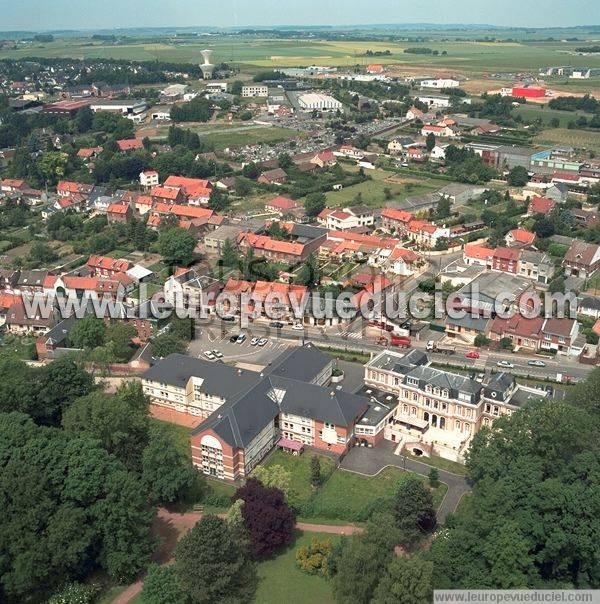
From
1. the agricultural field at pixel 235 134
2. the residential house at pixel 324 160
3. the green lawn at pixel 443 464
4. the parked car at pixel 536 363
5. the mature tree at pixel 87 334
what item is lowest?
the green lawn at pixel 443 464

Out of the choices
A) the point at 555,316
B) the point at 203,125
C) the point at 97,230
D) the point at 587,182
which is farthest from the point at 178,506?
the point at 203,125

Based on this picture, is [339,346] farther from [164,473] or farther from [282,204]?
[282,204]

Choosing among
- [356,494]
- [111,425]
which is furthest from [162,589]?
[356,494]

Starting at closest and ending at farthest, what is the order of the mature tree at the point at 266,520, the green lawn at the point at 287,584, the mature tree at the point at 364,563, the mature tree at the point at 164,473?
the mature tree at the point at 364,563
the green lawn at the point at 287,584
the mature tree at the point at 266,520
the mature tree at the point at 164,473

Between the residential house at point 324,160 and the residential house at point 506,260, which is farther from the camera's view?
the residential house at point 324,160

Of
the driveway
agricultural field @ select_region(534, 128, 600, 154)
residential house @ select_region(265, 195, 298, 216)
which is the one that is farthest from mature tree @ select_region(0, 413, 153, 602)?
agricultural field @ select_region(534, 128, 600, 154)

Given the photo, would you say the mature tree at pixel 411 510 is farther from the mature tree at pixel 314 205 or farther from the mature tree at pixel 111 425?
the mature tree at pixel 314 205

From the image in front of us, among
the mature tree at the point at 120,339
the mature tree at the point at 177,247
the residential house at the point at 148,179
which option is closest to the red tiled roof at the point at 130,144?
the residential house at the point at 148,179
